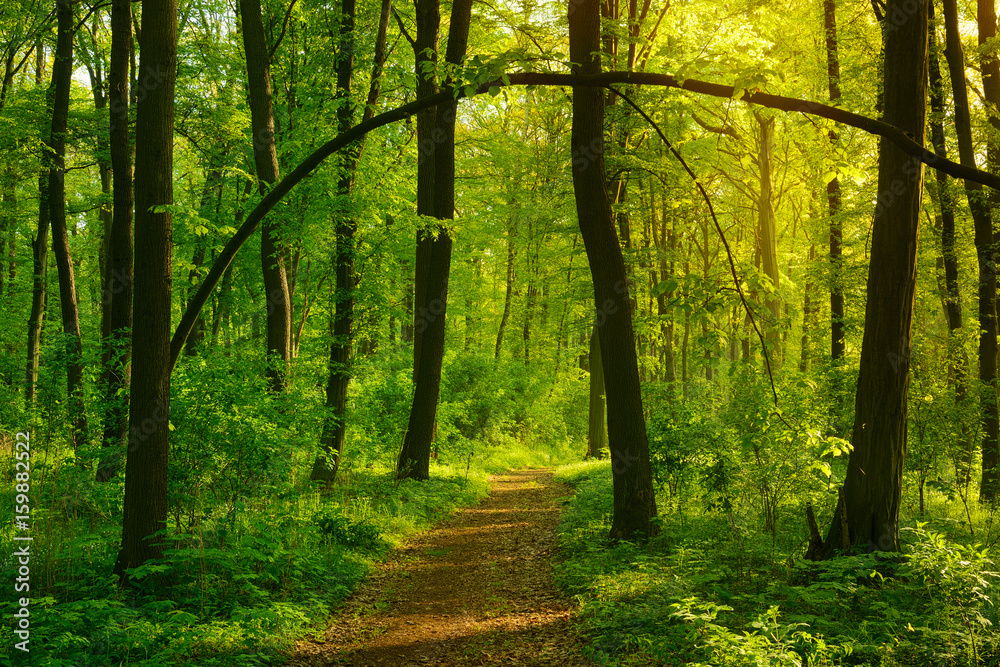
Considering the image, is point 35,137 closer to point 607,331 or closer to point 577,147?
point 577,147

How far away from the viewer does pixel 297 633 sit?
5234 mm

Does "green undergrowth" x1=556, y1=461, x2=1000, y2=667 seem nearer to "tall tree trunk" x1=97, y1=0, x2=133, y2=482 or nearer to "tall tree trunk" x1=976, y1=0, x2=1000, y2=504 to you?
"tall tree trunk" x1=976, y1=0, x2=1000, y2=504

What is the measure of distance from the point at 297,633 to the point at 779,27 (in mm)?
15475

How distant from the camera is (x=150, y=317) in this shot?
535 centimetres

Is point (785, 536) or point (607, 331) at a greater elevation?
point (607, 331)

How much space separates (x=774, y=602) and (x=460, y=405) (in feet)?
37.1

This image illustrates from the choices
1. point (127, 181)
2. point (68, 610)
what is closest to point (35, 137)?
point (127, 181)

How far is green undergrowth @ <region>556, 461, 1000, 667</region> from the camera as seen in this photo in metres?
4.04

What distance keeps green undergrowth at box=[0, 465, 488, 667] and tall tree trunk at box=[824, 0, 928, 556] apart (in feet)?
17.7

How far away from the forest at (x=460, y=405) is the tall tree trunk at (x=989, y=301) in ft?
0.18

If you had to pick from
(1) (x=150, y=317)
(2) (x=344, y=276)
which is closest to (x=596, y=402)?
(2) (x=344, y=276)

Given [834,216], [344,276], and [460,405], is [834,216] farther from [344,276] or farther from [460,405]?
[344,276]

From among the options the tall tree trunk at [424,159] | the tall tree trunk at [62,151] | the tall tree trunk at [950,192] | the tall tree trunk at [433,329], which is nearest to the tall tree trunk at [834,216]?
the tall tree trunk at [950,192]

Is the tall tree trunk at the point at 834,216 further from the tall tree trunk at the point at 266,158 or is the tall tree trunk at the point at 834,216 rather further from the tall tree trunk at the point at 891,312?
the tall tree trunk at the point at 266,158
